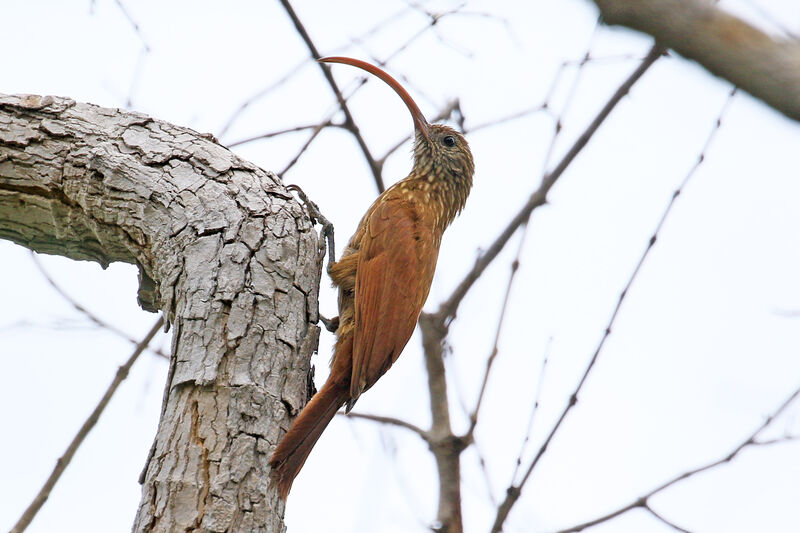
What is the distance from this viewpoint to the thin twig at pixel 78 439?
3191mm

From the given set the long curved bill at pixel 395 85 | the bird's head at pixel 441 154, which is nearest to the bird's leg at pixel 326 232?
the long curved bill at pixel 395 85

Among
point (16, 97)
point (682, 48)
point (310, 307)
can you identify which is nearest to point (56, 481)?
point (310, 307)

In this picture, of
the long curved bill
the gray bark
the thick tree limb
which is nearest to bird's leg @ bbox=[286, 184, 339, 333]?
the gray bark

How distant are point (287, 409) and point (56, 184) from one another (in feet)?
4.27

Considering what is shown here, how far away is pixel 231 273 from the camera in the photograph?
2947 mm

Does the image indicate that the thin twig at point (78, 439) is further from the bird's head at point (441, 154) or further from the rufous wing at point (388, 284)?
the bird's head at point (441, 154)

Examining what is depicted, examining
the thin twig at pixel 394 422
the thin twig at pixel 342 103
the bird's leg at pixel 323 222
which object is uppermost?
the thin twig at pixel 342 103

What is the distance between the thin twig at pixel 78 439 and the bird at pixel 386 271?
0.84 m

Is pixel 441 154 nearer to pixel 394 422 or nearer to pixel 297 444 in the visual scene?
pixel 394 422

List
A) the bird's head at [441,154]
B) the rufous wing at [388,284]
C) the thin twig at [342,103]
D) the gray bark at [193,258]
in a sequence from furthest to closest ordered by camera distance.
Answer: the bird's head at [441,154] → the thin twig at [342,103] → the rufous wing at [388,284] → the gray bark at [193,258]

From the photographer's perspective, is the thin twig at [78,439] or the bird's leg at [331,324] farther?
the bird's leg at [331,324]

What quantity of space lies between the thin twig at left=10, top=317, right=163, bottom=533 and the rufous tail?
3.55 ft

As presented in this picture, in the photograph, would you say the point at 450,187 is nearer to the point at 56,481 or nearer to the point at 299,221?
the point at 299,221

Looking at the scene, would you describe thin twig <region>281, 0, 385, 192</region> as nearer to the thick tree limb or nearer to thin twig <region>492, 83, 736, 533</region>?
thin twig <region>492, 83, 736, 533</region>
